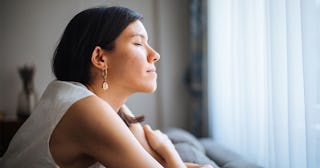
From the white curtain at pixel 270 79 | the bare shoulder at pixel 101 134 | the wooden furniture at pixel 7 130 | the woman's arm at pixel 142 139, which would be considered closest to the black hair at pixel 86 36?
the bare shoulder at pixel 101 134

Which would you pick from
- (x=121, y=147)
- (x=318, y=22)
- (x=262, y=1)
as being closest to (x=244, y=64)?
(x=262, y=1)

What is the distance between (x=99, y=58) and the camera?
3.08ft

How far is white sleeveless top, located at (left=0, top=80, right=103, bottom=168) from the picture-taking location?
0.81 metres

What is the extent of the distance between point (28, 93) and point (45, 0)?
73 centimetres

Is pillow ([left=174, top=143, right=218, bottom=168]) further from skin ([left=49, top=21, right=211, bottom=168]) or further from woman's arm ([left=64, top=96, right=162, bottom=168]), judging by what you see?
woman's arm ([left=64, top=96, right=162, bottom=168])

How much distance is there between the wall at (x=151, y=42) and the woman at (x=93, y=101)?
131cm

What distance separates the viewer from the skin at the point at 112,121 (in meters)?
0.76

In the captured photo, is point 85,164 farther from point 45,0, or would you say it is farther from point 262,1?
point 45,0

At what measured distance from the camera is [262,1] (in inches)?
52.2

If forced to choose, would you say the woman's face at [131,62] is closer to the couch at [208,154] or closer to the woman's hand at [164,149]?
the woman's hand at [164,149]

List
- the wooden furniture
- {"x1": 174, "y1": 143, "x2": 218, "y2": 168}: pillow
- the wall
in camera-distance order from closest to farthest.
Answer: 1. {"x1": 174, "y1": 143, "x2": 218, "y2": 168}: pillow
2. the wooden furniture
3. the wall

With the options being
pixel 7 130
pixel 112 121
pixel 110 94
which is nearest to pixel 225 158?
pixel 110 94

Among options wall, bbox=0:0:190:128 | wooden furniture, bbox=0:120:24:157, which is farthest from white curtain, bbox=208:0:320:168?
wooden furniture, bbox=0:120:24:157

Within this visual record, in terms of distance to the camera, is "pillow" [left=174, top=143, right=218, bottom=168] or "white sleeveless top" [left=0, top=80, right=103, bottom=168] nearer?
"white sleeveless top" [left=0, top=80, right=103, bottom=168]
